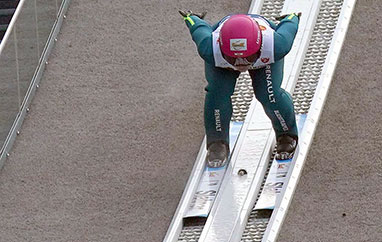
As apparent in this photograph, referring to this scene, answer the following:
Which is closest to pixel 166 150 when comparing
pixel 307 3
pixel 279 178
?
pixel 279 178

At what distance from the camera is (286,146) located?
11.1 metres

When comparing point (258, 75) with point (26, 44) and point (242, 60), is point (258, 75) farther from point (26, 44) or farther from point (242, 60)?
point (26, 44)

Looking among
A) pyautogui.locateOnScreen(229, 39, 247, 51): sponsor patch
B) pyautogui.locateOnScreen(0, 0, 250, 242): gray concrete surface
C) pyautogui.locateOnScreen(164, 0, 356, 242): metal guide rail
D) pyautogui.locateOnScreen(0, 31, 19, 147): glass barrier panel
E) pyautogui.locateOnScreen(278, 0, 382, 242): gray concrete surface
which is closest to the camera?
pyautogui.locateOnScreen(229, 39, 247, 51): sponsor patch

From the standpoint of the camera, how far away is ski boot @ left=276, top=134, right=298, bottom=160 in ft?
36.3

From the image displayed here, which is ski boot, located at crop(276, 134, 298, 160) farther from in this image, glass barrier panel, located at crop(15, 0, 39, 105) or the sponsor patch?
glass barrier panel, located at crop(15, 0, 39, 105)

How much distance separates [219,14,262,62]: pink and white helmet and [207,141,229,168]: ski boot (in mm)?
1034

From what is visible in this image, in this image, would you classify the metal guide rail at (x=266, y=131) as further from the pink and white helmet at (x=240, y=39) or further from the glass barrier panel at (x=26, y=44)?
the glass barrier panel at (x=26, y=44)

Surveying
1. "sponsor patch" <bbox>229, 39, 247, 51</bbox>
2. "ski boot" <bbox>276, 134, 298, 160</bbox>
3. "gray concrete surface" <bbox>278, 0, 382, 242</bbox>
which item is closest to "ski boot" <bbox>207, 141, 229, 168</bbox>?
"ski boot" <bbox>276, 134, 298, 160</bbox>

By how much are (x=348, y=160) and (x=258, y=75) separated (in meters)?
1.05

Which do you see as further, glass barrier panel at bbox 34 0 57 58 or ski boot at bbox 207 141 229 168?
glass barrier panel at bbox 34 0 57 58

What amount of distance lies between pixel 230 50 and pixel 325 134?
1.46m

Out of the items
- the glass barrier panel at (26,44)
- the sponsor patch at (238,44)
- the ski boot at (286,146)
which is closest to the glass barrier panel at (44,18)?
the glass barrier panel at (26,44)

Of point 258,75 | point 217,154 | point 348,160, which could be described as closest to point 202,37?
point 258,75

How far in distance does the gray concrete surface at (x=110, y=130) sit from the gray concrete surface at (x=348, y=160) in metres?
1.06
